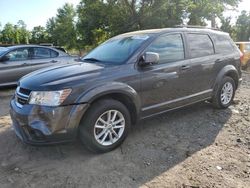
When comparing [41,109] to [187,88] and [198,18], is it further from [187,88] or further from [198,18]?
[198,18]

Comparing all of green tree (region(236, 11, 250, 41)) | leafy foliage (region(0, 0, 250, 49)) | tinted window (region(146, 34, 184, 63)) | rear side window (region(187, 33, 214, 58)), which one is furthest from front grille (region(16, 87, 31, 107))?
green tree (region(236, 11, 250, 41))

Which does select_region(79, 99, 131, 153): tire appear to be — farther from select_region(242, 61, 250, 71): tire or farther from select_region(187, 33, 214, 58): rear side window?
select_region(242, 61, 250, 71): tire

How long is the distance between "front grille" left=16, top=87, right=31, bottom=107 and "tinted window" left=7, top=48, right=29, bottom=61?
4.85 metres

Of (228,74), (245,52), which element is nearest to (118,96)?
(228,74)

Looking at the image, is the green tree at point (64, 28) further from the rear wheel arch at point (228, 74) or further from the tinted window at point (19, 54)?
the rear wheel arch at point (228, 74)

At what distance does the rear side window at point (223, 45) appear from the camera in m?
5.57

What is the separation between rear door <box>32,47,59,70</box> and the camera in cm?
876

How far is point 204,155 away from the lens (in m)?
3.86

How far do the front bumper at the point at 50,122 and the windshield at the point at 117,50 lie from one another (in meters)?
1.09

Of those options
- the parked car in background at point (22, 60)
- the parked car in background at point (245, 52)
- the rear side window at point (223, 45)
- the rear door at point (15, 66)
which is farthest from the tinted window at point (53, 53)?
the parked car in background at point (245, 52)

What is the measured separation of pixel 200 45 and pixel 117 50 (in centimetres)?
166

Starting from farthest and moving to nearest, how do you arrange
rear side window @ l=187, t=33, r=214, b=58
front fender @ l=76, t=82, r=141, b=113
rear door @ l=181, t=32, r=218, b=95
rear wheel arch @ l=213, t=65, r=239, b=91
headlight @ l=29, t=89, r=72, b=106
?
rear wheel arch @ l=213, t=65, r=239, b=91 < rear side window @ l=187, t=33, r=214, b=58 < rear door @ l=181, t=32, r=218, b=95 < front fender @ l=76, t=82, r=141, b=113 < headlight @ l=29, t=89, r=72, b=106

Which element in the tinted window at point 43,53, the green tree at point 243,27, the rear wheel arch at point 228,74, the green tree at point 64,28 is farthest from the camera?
the green tree at point 243,27

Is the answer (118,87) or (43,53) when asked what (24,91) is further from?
(43,53)
